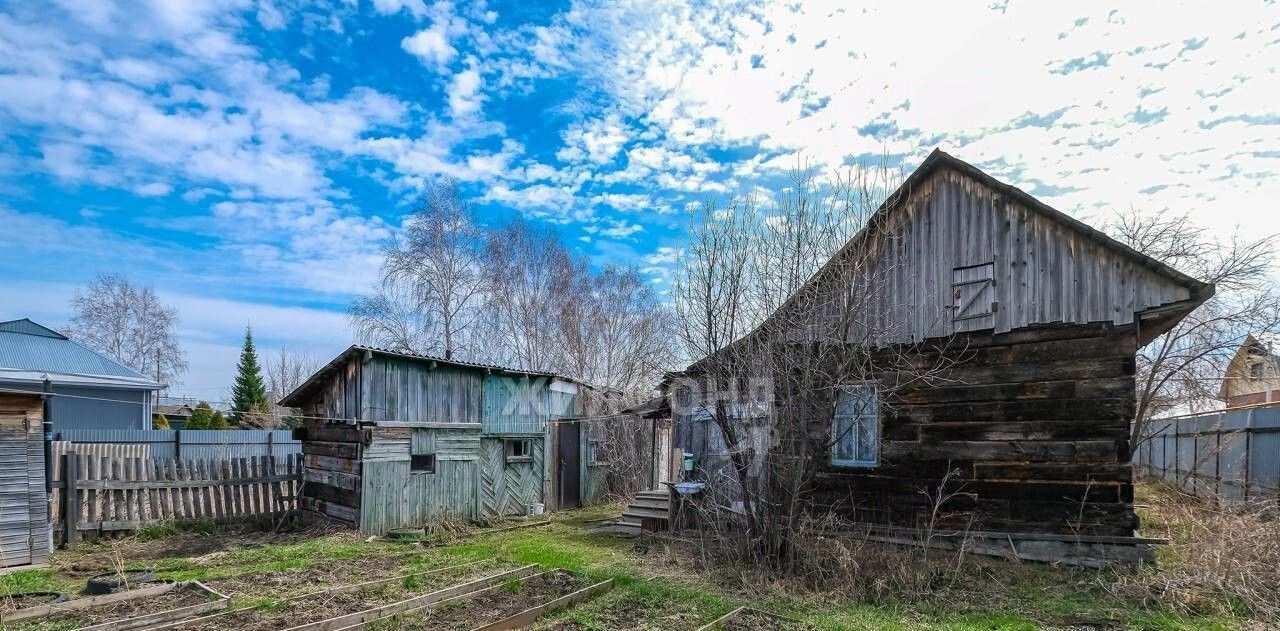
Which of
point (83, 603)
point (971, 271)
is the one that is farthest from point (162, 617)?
point (971, 271)

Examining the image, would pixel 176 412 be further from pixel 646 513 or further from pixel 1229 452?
pixel 1229 452

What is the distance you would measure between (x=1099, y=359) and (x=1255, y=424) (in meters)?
5.14

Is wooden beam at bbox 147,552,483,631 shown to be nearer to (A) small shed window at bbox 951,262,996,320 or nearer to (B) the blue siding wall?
(A) small shed window at bbox 951,262,996,320

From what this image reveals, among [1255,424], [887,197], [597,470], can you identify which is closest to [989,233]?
[887,197]

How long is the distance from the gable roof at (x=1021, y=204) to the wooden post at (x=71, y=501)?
1091 centimetres

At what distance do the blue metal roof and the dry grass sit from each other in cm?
3273

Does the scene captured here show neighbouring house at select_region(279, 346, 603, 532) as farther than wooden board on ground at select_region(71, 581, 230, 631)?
Yes

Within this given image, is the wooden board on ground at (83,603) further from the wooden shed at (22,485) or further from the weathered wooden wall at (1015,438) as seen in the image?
the weathered wooden wall at (1015,438)

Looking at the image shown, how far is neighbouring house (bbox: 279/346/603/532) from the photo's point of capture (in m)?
12.8

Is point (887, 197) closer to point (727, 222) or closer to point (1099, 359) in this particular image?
point (727, 222)

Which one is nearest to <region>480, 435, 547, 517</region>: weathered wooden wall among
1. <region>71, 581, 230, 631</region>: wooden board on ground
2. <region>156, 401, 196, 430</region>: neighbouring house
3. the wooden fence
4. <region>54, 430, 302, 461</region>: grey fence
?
the wooden fence

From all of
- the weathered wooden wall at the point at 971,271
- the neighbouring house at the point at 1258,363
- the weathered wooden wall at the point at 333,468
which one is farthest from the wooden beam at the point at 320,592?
the neighbouring house at the point at 1258,363

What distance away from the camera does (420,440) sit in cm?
1360

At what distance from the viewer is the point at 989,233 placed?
32.7 feet
